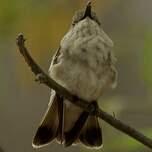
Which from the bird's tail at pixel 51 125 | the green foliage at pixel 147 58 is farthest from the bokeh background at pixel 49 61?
the bird's tail at pixel 51 125

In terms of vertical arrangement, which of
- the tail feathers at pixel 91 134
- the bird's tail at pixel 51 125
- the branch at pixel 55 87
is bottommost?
the tail feathers at pixel 91 134

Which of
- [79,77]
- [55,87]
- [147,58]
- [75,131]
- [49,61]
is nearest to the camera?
[147,58]

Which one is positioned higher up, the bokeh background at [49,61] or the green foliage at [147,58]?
the green foliage at [147,58]

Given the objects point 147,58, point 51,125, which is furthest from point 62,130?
point 147,58

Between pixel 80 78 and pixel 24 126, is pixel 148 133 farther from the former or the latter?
pixel 24 126

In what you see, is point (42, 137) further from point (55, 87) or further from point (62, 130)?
point (55, 87)

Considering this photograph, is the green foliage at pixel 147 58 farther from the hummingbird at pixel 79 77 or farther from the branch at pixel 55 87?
the hummingbird at pixel 79 77

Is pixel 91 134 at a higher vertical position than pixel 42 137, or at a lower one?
lower
